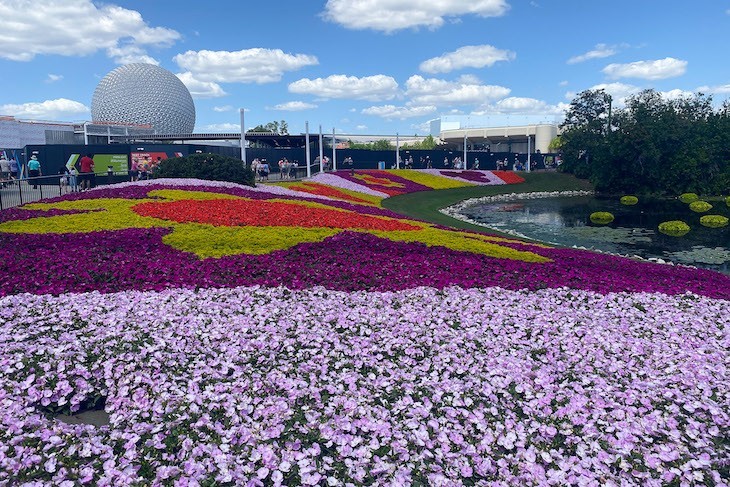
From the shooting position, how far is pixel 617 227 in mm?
30844

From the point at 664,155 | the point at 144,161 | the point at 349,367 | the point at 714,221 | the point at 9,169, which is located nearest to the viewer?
the point at 349,367

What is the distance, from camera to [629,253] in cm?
2244

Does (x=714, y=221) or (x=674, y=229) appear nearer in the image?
(x=674, y=229)

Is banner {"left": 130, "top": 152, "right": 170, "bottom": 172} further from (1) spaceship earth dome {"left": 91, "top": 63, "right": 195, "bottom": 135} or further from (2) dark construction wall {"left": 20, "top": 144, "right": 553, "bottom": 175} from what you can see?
(1) spaceship earth dome {"left": 91, "top": 63, "right": 195, "bottom": 135}

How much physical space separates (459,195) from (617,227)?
62.5 feet

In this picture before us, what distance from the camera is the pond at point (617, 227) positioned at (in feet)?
74.8

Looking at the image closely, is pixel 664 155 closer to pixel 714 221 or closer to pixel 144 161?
pixel 714 221

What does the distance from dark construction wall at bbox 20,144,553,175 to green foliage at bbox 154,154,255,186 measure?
9.15 meters

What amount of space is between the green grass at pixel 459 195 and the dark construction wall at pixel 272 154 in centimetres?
1216

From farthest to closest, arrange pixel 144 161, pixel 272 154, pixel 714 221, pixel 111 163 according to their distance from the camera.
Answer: pixel 272 154 < pixel 144 161 < pixel 111 163 < pixel 714 221

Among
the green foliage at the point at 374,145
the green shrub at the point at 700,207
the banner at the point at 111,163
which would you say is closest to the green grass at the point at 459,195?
the green shrub at the point at 700,207

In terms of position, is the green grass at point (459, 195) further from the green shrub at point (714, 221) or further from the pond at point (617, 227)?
the green shrub at point (714, 221)

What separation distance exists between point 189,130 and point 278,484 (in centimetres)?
10216

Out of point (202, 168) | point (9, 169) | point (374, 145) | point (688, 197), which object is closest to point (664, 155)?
point (688, 197)
